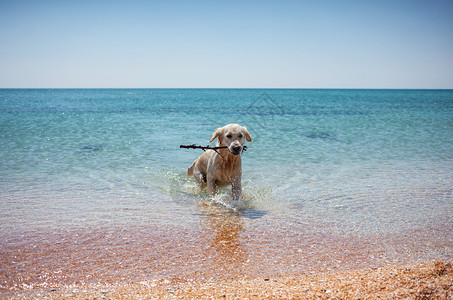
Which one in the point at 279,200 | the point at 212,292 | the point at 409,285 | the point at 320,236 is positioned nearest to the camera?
the point at 409,285

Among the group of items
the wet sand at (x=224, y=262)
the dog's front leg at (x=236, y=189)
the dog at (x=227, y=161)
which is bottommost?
the wet sand at (x=224, y=262)

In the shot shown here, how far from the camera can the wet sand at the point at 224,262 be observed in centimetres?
318

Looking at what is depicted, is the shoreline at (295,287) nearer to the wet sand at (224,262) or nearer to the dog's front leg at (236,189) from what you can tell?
the wet sand at (224,262)

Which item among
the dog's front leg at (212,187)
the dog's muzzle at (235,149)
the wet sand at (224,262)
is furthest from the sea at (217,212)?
the dog's muzzle at (235,149)

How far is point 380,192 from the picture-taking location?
7.08m

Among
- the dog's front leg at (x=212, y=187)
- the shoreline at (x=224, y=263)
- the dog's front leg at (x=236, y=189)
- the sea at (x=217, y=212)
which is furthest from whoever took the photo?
the dog's front leg at (x=212, y=187)

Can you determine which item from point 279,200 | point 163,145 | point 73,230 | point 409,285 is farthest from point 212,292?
point 163,145

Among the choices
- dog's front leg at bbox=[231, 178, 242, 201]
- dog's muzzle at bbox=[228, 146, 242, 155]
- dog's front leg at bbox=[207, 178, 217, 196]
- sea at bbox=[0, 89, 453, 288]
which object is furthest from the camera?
dog's front leg at bbox=[207, 178, 217, 196]

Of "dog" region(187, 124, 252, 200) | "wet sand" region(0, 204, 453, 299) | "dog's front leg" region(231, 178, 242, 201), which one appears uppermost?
"dog" region(187, 124, 252, 200)

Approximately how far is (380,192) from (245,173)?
354cm

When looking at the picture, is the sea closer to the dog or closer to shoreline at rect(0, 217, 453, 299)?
shoreline at rect(0, 217, 453, 299)

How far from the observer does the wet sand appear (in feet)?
10.4

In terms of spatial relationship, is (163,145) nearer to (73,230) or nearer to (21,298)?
(73,230)

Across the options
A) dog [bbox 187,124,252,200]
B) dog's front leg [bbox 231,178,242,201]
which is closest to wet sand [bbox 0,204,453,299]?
dog's front leg [bbox 231,178,242,201]
